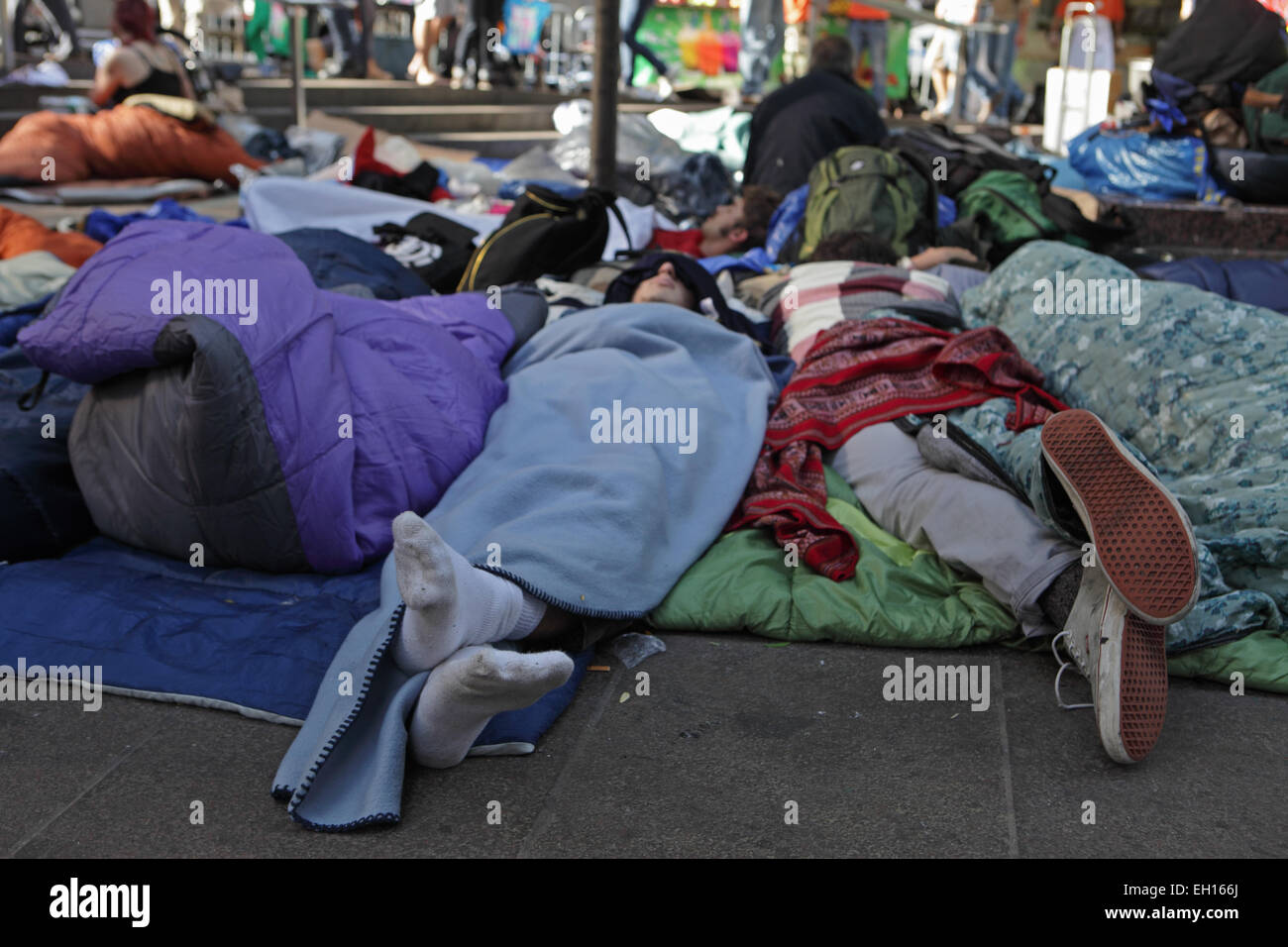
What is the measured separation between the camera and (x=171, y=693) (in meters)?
2.08

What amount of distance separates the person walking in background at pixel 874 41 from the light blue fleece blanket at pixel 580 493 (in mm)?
9190

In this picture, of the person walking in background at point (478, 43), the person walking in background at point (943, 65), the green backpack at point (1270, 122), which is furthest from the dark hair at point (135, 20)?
the person walking in background at point (943, 65)

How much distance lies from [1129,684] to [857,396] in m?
1.19

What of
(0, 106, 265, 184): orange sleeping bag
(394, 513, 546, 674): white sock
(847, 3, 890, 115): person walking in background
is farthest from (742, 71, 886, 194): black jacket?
(847, 3, 890, 115): person walking in background

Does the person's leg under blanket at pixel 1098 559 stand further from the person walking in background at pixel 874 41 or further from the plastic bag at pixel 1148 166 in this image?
the person walking in background at pixel 874 41

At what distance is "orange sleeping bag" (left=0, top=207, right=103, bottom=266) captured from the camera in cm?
414

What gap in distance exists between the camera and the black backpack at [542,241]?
403 centimetres

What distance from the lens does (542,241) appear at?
409cm

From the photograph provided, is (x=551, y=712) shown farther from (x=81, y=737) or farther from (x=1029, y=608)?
(x=1029, y=608)

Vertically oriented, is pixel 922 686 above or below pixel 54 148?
below

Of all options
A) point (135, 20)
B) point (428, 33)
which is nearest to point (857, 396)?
point (135, 20)

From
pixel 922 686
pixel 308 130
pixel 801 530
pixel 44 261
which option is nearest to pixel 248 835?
pixel 922 686

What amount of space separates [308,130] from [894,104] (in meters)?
6.59

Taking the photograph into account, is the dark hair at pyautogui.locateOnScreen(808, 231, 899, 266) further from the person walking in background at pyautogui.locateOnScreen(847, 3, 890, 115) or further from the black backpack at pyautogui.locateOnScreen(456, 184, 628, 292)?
the person walking in background at pyautogui.locateOnScreen(847, 3, 890, 115)
